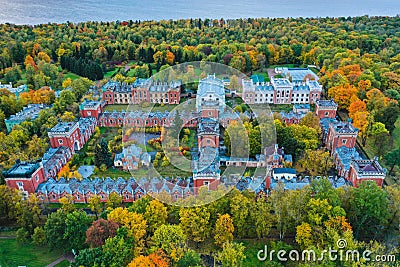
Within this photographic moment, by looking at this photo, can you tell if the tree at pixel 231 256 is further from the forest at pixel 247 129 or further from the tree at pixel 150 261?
the tree at pixel 150 261

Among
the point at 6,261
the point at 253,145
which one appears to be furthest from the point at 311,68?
the point at 6,261

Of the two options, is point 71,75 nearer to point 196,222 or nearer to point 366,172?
point 196,222

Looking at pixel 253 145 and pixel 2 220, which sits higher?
pixel 253 145

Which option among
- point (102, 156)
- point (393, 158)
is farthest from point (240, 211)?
point (393, 158)

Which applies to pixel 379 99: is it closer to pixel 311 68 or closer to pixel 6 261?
pixel 311 68

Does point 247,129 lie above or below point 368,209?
above

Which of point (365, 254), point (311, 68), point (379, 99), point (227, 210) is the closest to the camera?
point (365, 254)
